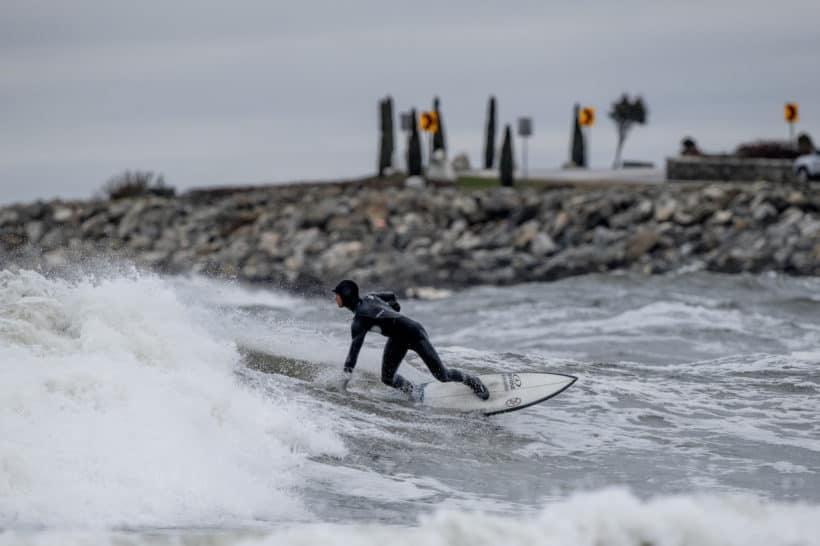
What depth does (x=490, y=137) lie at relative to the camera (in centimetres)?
6494

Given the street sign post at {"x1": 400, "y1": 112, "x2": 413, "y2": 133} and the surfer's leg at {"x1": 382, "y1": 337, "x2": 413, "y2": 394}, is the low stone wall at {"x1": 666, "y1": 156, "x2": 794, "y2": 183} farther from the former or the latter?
the surfer's leg at {"x1": 382, "y1": 337, "x2": 413, "y2": 394}

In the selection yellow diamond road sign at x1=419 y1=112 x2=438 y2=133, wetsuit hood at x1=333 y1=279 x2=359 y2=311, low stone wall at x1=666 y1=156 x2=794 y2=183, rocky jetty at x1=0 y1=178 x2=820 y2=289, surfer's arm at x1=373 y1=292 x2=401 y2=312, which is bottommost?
rocky jetty at x1=0 y1=178 x2=820 y2=289

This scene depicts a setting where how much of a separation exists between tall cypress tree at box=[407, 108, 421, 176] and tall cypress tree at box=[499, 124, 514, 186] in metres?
3.62

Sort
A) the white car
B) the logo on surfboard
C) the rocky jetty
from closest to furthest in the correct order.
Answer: the logo on surfboard → the rocky jetty → the white car

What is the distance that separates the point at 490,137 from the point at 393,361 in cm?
4961

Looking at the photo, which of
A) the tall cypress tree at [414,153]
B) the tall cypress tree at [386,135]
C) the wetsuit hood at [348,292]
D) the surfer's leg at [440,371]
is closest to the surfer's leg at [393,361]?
the surfer's leg at [440,371]

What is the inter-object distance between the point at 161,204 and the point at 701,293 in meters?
27.1

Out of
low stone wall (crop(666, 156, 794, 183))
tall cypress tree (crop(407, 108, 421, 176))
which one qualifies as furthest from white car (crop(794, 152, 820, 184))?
tall cypress tree (crop(407, 108, 421, 176))

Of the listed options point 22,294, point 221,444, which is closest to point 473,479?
point 221,444

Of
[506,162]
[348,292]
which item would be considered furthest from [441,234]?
[348,292]

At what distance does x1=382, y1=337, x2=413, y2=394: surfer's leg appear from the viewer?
52.0ft

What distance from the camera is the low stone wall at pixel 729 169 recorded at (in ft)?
161

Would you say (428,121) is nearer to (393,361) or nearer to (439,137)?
(439,137)

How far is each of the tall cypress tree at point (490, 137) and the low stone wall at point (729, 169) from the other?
1353cm
